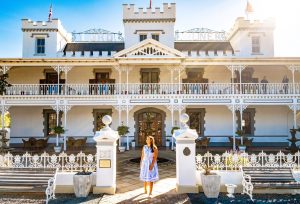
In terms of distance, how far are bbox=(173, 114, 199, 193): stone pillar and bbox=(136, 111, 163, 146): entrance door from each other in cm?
1174

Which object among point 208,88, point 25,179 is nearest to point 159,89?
point 208,88

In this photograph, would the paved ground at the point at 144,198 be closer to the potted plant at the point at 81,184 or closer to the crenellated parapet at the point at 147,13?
the potted plant at the point at 81,184

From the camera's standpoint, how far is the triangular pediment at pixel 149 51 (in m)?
17.2

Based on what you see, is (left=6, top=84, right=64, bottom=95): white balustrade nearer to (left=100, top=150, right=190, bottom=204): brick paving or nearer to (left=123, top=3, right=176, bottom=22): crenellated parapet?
(left=123, top=3, right=176, bottom=22): crenellated parapet

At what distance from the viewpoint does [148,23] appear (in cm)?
2059

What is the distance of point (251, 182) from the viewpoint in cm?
756

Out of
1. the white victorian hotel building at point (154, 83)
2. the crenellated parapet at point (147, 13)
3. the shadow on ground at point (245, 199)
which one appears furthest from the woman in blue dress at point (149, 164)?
the crenellated parapet at point (147, 13)

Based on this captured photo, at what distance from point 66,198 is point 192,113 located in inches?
534

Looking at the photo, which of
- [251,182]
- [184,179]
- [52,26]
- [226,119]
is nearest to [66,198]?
[184,179]

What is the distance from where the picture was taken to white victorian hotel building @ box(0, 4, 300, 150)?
17.3m

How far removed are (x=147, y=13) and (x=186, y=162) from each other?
614 inches

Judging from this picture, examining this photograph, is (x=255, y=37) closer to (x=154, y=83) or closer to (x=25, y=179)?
(x=154, y=83)

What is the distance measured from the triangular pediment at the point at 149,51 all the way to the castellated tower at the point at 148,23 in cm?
341

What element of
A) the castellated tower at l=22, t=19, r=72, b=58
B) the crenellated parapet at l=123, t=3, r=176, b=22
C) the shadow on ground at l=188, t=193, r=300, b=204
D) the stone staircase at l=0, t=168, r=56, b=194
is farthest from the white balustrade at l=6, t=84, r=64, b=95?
the shadow on ground at l=188, t=193, r=300, b=204
